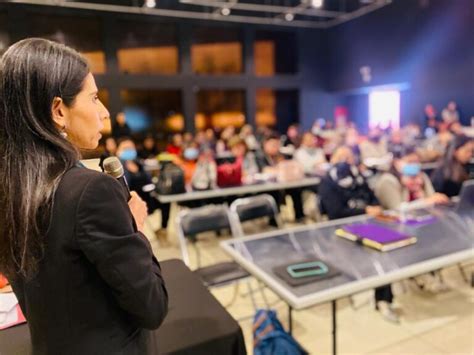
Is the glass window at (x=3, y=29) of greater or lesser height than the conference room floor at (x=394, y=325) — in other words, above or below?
above

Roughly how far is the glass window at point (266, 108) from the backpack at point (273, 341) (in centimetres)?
914

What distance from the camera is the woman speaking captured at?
74 centimetres

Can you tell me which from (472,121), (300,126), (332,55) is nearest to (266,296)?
(472,121)

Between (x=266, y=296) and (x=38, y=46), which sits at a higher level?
(x=38, y=46)

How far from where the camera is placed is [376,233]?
7.04 feet

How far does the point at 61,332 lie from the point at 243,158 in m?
4.39

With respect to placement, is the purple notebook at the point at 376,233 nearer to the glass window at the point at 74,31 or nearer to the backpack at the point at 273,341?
the backpack at the point at 273,341

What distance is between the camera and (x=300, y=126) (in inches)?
432

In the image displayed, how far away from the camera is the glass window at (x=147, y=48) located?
8.90 metres

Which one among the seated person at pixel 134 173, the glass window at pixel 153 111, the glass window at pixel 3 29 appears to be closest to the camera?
the seated person at pixel 134 173

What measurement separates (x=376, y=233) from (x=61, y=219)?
1835 millimetres

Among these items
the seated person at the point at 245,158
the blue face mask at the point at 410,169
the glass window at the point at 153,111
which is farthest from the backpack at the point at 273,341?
the glass window at the point at 153,111

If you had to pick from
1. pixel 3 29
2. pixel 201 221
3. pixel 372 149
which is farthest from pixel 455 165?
pixel 3 29

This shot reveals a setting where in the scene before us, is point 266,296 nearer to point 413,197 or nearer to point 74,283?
point 413,197
